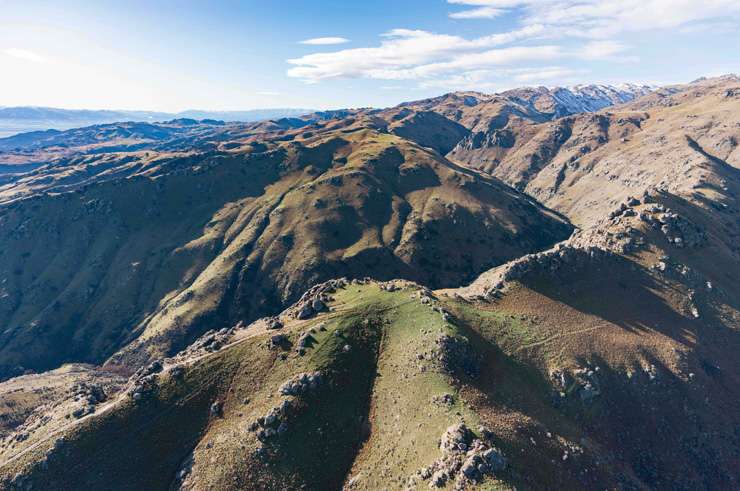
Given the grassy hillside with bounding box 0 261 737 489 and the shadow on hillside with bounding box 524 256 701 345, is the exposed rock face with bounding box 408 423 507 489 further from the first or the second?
the shadow on hillside with bounding box 524 256 701 345

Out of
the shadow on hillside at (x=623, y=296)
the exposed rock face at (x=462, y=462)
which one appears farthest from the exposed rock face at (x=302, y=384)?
the shadow on hillside at (x=623, y=296)

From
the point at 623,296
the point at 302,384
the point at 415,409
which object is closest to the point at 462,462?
the point at 415,409

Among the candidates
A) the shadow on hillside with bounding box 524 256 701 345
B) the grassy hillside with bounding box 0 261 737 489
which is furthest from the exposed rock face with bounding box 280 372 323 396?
the shadow on hillside with bounding box 524 256 701 345

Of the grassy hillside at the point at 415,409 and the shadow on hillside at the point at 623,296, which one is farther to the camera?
the shadow on hillside at the point at 623,296

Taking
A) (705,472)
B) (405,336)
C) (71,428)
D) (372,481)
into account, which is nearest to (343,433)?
(372,481)

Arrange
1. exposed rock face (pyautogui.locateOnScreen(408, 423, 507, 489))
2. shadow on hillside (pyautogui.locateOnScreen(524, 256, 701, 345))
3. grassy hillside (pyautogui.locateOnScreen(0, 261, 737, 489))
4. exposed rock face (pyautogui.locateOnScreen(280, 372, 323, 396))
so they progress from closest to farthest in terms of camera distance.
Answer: exposed rock face (pyautogui.locateOnScreen(408, 423, 507, 489))
grassy hillside (pyautogui.locateOnScreen(0, 261, 737, 489))
exposed rock face (pyautogui.locateOnScreen(280, 372, 323, 396))
shadow on hillside (pyautogui.locateOnScreen(524, 256, 701, 345))

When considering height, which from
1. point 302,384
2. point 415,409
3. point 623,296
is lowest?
point 415,409

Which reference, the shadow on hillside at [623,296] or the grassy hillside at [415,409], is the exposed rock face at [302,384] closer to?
the grassy hillside at [415,409]

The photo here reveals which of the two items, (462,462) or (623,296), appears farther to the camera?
(623,296)

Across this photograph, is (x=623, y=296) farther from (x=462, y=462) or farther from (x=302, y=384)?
(x=302, y=384)

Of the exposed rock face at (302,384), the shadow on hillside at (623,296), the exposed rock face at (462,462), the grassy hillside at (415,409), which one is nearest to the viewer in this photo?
the exposed rock face at (462,462)

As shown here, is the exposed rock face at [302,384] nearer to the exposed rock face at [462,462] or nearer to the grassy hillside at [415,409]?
the grassy hillside at [415,409]

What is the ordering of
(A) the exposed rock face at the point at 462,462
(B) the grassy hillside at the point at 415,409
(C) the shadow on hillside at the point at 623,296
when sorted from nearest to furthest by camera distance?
(A) the exposed rock face at the point at 462,462, (B) the grassy hillside at the point at 415,409, (C) the shadow on hillside at the point at 623,296
